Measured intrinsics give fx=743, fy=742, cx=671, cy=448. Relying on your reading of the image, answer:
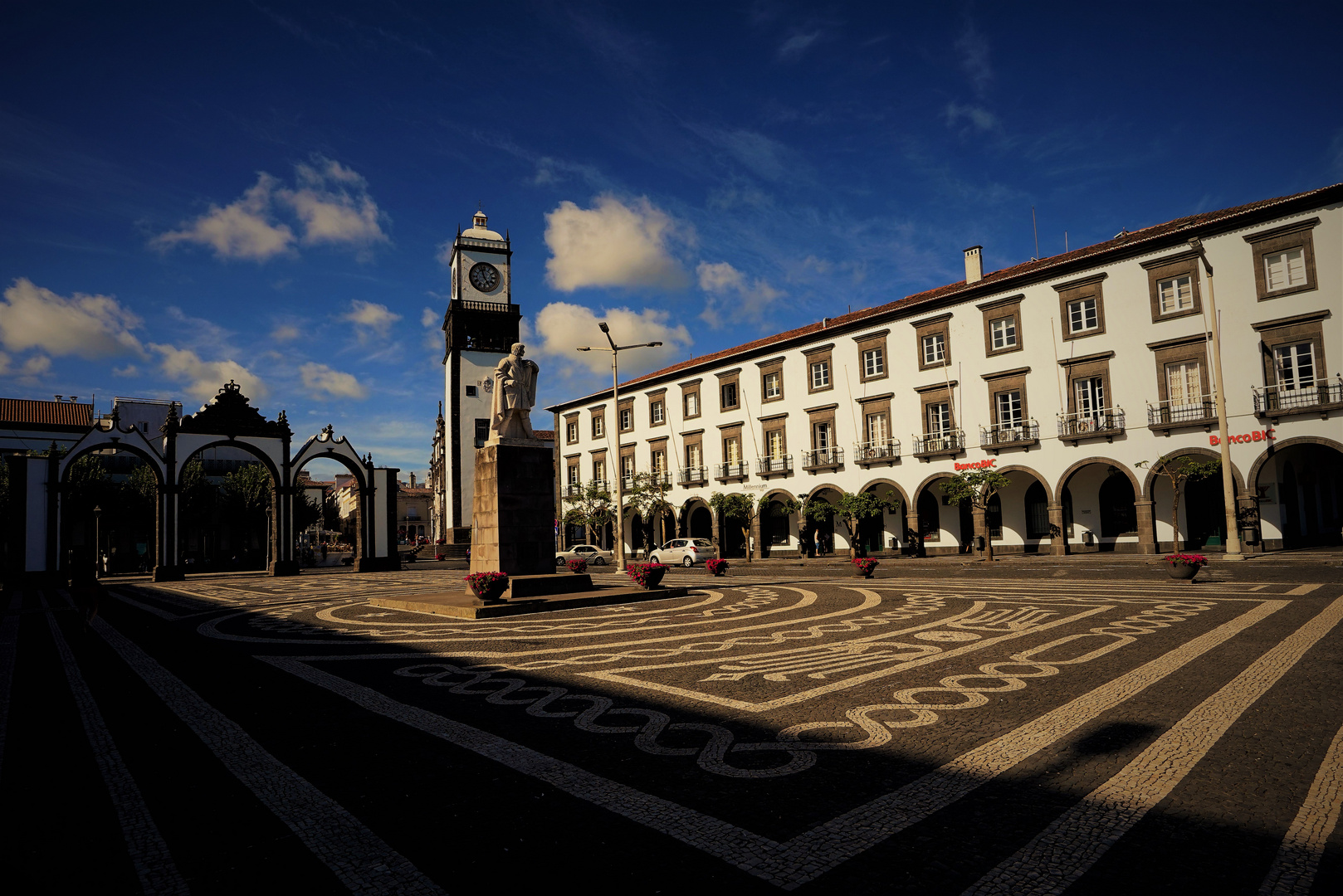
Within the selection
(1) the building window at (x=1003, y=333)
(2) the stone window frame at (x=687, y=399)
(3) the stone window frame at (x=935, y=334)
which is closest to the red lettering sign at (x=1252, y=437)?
(1) the building window at (x=1003, y=333)

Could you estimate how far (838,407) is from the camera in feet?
128

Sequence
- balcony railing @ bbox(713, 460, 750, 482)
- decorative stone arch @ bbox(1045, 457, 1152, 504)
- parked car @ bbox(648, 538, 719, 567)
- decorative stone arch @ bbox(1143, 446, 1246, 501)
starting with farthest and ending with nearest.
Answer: balcony railing @ bbox(713, 460, 750, 482)
parked car @ bbox(648, 538, 719, 567)
decorative stone arch @ bbox(1045, 457, 1152, 504)
decorative stone arch @ bbox(1143, 446, 1246, 501)

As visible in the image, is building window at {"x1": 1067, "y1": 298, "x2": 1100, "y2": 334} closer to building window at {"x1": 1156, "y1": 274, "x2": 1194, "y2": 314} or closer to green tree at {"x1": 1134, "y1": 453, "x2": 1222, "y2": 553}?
Answer: building window at {"x1": 1156, "y1": 274, "x2": 1194, "y2": 314}

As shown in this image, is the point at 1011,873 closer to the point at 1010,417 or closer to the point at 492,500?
the point at 492,500

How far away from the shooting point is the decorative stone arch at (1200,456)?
87.6 feet

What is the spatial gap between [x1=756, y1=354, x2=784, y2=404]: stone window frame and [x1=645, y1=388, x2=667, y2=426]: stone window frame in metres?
8.06

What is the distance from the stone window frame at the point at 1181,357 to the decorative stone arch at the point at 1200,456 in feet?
6.53

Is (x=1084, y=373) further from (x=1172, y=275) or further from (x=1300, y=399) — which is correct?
(x=1300, y=399)

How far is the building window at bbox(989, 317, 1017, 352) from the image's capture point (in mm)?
32781

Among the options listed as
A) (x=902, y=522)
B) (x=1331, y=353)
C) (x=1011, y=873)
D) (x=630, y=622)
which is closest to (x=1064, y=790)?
(x=1011, y=873)

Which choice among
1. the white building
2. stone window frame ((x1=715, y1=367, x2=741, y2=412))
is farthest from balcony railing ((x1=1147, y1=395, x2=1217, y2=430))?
stone window frame ((x1=715, y1=367, x2=741, y2=412))

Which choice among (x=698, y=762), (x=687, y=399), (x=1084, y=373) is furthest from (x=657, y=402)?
(x=698, y=762)

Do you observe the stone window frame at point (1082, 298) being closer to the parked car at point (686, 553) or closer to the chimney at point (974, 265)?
the chimney at point (974, 265)

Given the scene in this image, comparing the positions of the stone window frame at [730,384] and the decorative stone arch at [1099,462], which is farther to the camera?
the stone window frame at [730,384]
